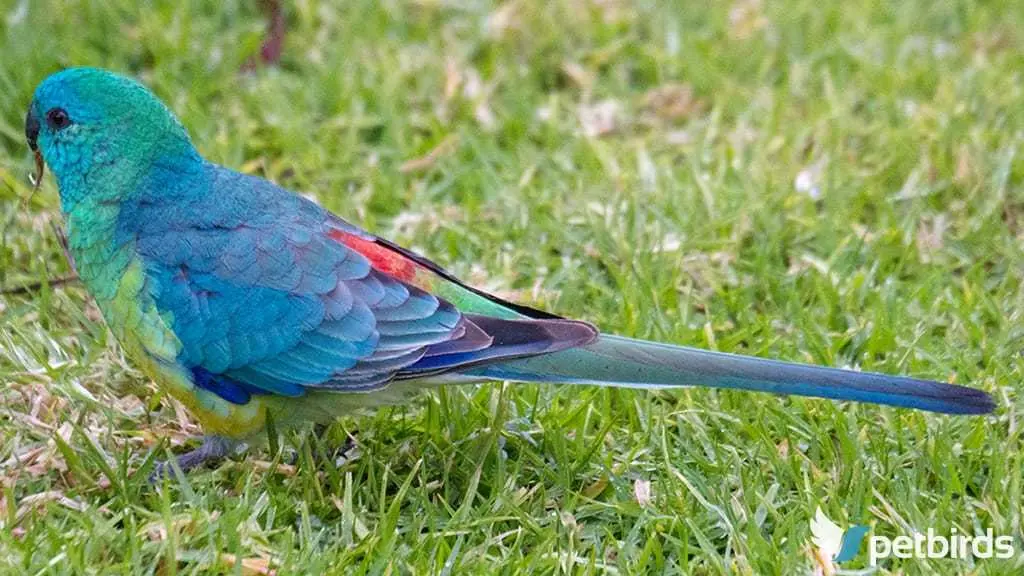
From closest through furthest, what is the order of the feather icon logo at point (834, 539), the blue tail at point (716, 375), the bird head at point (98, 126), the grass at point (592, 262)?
the blue tail at point (716, 375) < the feather icon logo at point (834, 539) < the grass at point (592, 262) < the bird head at point (98, 126)

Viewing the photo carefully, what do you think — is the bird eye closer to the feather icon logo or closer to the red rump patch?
the red rump patch

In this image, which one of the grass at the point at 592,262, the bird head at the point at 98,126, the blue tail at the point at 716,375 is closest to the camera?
the blue tail at the point at 716,375

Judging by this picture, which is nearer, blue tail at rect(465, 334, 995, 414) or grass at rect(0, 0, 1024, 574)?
blue tail at rect(465, 334, 995, 414)

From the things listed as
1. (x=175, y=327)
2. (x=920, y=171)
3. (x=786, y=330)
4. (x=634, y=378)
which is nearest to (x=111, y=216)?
(x=175, y=327)

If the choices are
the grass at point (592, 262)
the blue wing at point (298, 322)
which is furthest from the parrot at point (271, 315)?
the grass at point (592, 262)

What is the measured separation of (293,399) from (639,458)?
3.31 ft

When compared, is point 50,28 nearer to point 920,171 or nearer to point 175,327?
point 175,327

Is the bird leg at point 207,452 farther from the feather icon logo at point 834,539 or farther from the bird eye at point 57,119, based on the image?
the feather icon logo at point 834,539

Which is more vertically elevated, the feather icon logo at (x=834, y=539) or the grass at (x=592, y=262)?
the grass at (x=592, y=262)

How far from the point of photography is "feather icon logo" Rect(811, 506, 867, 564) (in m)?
3.32

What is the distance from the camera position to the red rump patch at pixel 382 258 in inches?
142

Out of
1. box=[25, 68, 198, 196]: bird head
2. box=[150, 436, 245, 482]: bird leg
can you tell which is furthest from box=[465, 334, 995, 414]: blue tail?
box=[25, 68, 198, 196]: bird head

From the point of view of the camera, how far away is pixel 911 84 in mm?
5723

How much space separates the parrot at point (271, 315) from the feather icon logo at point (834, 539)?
394 millimetres
